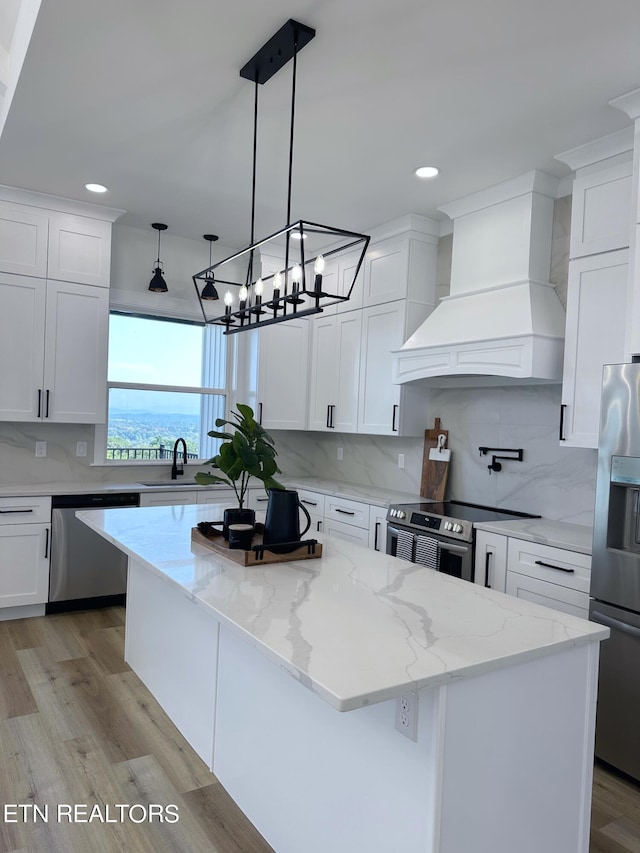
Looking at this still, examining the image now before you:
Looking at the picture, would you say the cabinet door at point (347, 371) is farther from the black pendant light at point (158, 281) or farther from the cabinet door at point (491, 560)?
the cabinet door at point (491, 560)

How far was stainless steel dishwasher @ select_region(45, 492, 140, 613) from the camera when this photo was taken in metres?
4.10

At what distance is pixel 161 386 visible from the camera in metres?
5.04

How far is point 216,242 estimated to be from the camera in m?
5.11

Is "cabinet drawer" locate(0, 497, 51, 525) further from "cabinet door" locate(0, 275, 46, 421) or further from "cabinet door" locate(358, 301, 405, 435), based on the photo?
"cabinet door" locate(358, 301, 405, 435)

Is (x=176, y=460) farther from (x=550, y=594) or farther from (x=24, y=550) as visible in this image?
(x=550, y=594)

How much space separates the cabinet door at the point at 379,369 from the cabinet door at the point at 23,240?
7.71 ft

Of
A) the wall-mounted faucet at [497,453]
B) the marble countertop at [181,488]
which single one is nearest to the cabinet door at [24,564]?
the marble countertop at [181,488]

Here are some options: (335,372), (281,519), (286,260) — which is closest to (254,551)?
(281,519)

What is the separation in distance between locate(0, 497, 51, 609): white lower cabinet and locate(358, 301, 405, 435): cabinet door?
2345 millimetres

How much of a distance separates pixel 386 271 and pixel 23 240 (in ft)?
8.33

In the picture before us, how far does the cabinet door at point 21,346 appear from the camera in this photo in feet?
13.3

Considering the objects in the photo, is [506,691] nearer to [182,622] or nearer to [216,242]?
[182,622]

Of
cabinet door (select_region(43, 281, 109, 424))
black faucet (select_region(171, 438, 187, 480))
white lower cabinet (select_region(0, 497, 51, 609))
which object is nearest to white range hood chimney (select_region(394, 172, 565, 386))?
black faucet (select_region(171, 438, 187, 480))

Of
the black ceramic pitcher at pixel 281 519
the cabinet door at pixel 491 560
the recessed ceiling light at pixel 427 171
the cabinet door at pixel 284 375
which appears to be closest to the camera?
the black ceramic pitcher at pixel 281 519
